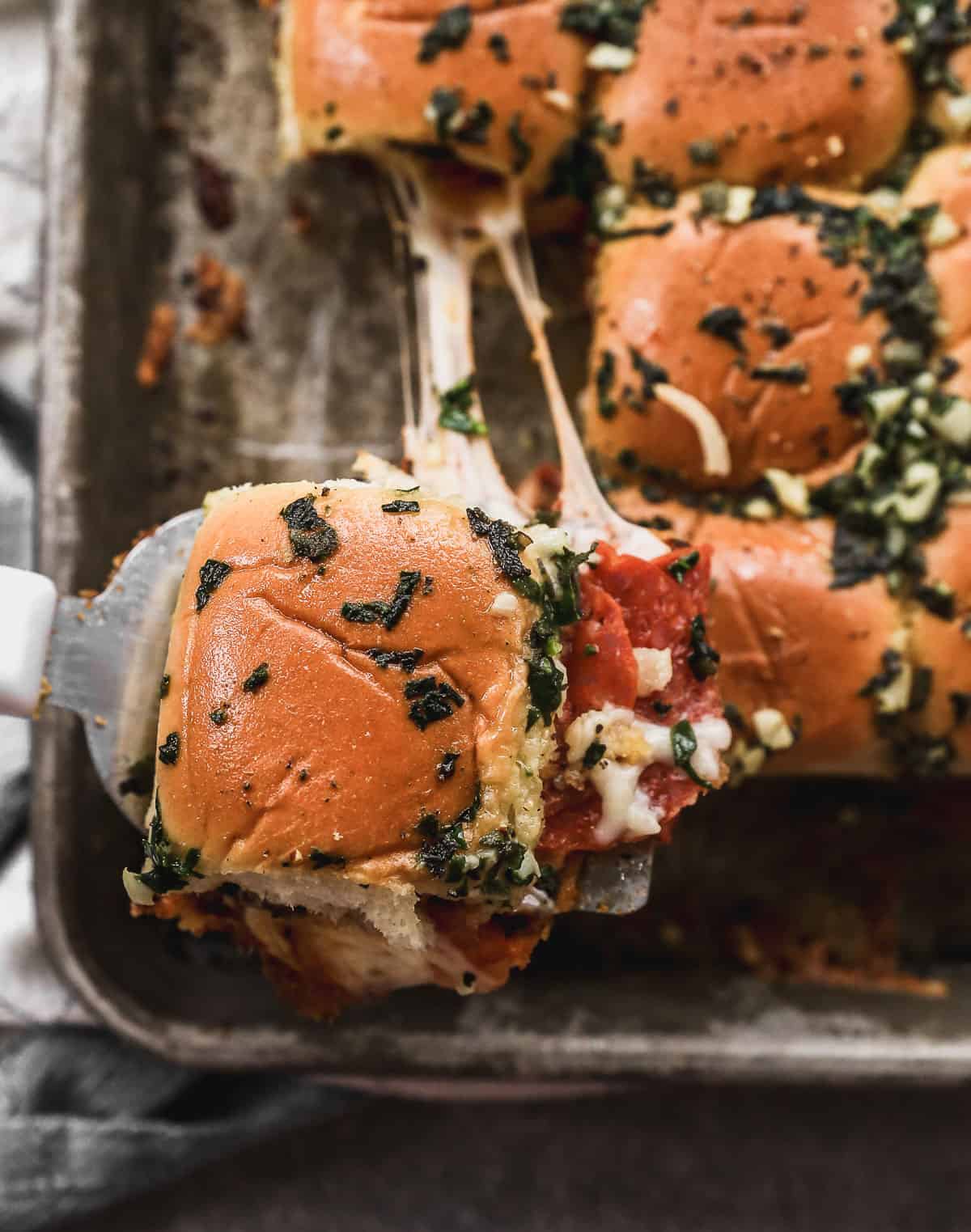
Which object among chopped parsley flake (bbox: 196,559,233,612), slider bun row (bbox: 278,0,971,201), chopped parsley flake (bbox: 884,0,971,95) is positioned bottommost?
chopped parsley flake (bbox: 196,559,233,612)

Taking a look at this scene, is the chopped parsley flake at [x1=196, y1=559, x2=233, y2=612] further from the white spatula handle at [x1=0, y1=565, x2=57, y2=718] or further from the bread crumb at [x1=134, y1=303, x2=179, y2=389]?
the bread crumb at [x1=134, y1=303, x2=179, y2=389]

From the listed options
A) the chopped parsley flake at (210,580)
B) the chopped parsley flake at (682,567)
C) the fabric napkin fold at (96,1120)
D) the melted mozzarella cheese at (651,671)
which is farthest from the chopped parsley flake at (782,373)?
the fabric napkin fold at (96,1120)

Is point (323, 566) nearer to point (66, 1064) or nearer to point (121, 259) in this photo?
point (121, 259)

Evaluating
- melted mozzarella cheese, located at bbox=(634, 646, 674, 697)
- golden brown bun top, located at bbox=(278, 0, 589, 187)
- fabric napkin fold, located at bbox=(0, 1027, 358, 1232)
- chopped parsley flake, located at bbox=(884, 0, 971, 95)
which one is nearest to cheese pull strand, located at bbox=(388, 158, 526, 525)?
golden brown bun top, located at bbox=(278, 0, 589, 187)

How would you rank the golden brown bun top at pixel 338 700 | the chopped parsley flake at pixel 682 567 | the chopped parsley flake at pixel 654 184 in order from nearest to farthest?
the golden brown bun top at pixel 338 700
the chopped parsley flake at pixel 682 567
the chopped parsley flake at pixel 654 184

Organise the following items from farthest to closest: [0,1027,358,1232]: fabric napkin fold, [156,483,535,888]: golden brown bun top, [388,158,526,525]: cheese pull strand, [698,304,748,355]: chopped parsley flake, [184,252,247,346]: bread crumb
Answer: [184,252,247,346]: bread crumb → [0,1027,358,1232]: fabric napkin fold → [698,304,748,355]: chopped parsley flake → [388,158,526,525]: cheese pull strand → [156,483,535,888]: golden brown bun top

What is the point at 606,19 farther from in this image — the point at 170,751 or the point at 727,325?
the point at 170,751

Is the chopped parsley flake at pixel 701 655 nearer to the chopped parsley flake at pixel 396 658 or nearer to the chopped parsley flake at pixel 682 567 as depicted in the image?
the chopped parsley flake at pixel 682 567
